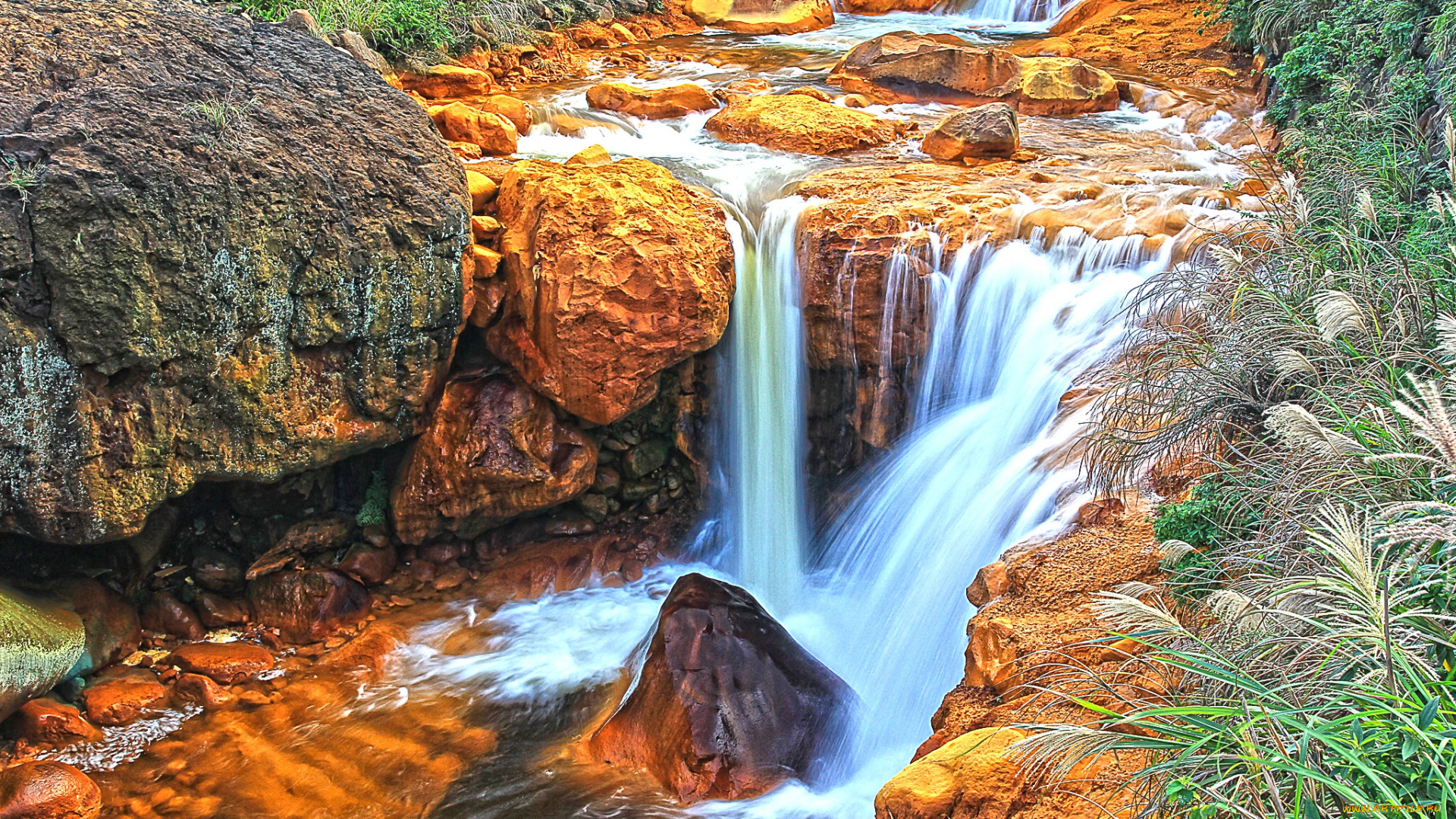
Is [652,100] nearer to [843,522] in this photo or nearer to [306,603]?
[843,522]

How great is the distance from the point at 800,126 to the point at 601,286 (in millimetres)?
3382

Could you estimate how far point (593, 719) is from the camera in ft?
17.5

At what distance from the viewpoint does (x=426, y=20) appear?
34.2 ft

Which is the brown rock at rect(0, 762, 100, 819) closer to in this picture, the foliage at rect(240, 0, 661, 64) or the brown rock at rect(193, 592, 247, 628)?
the brown rock at rect(193, 592, 247, 628)

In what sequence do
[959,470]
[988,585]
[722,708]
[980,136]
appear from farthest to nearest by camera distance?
[980,136] → [959,470] → [722,708] → [988,585]

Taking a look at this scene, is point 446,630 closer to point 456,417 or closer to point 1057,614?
point 456,417

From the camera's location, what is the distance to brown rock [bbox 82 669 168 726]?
17.0 ft

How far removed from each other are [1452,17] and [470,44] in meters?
8.81

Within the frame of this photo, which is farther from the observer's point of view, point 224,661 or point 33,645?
point 224,661

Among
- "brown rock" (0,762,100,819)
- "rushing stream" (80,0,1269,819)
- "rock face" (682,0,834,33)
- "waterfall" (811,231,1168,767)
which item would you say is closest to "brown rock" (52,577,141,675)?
"brown rock" (0,762,100,819)

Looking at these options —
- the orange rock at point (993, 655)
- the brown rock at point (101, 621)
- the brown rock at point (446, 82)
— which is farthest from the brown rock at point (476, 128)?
the orange rock at point (993, 655)

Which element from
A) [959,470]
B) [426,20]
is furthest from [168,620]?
[426,20]

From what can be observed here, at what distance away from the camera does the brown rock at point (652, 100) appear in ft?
31.0

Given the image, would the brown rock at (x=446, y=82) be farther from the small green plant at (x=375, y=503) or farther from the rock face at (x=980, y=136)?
the small green plant at (x=375, y=503)
